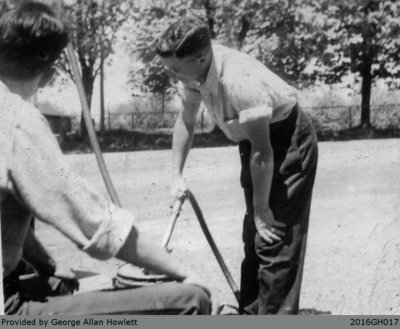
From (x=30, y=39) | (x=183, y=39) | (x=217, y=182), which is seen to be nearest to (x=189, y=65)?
(x=183, y=39)

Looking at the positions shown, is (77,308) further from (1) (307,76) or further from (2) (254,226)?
(1) (307,76)

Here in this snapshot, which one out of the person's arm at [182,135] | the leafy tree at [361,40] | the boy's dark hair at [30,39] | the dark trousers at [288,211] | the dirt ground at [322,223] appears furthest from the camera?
the leafy tree at [361,40]

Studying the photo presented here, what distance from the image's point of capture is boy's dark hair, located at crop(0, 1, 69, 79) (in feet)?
4.67

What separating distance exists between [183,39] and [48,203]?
104 cm

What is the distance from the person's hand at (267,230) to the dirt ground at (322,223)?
1.92 ft

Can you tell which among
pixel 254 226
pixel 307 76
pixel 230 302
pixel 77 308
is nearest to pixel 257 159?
pixel 254 226

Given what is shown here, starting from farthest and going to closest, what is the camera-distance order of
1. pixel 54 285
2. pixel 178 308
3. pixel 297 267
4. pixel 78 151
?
pixel 78 151, pixel 297 267, pixel 54 285, pixel 178 308

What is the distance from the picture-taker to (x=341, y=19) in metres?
5.52

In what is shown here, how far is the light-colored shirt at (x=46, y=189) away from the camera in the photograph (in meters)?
1.32

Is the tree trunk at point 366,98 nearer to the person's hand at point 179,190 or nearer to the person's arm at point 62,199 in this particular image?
the person's hand at point 179,190

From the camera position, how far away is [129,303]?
1462mm

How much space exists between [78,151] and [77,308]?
7.51m

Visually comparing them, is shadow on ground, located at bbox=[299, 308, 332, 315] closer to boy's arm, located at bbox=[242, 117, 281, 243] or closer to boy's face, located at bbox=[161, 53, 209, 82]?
boy's arm, located at bbox=[242, 117, 281, 243]

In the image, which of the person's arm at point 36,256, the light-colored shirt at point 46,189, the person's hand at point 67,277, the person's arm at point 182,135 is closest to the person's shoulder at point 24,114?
the light-colored shirt at point 46,189
